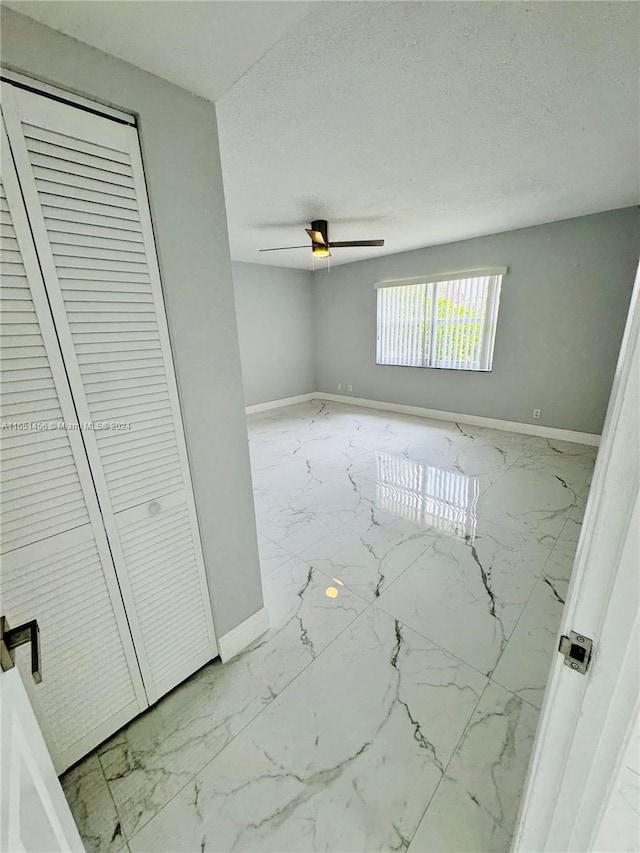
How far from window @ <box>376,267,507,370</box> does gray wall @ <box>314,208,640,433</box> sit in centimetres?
12

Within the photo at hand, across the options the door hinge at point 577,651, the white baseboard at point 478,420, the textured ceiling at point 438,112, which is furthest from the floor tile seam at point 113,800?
the white baseboard at point 478,420

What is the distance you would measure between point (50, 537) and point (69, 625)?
0.31 m

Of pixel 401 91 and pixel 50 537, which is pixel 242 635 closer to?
pixel 50 537

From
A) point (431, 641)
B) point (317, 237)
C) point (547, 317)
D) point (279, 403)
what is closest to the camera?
point (431, 641)

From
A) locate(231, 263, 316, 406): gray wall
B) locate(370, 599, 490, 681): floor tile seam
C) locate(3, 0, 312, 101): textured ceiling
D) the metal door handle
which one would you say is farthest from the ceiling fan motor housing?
the metal door handle

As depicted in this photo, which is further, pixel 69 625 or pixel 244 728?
pixel 244 728

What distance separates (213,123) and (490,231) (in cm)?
370

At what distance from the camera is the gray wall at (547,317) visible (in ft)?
10.8

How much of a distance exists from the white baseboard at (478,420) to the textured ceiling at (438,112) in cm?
226

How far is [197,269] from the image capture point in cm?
115

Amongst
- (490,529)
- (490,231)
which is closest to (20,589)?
(490,529)

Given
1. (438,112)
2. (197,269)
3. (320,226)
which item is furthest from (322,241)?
(197,269)

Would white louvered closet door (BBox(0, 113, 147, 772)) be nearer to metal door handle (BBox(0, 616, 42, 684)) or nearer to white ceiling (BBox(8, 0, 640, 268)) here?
metal door handle (BBox(0, 616, 42, 684))

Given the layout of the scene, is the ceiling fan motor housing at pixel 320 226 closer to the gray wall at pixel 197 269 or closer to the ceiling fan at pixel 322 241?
the ceiling fan at pixel 322 241
